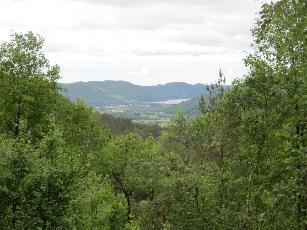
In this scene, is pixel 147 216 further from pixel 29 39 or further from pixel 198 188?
pixel 29 39

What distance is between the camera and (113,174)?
60.5 m

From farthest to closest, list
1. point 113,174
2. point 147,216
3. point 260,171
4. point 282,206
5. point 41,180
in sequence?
point 113,174
point 147,216
point 260,171
point 41,180
point 282,206

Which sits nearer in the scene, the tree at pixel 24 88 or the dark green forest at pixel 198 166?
the dark green forest at pixel 198 166

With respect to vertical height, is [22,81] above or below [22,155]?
above

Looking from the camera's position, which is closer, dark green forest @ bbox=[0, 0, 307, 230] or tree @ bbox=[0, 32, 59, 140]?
dark green forest @ bbox=[0, 0, 307, 230]

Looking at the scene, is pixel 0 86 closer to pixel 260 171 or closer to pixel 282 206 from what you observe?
pixel 260 171

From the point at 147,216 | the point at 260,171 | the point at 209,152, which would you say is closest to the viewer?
the point at 260,171

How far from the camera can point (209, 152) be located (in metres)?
52.2

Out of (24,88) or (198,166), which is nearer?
(198,166)

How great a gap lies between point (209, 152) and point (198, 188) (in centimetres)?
2227

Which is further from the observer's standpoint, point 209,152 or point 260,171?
point 209,152

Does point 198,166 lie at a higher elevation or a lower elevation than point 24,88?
lower

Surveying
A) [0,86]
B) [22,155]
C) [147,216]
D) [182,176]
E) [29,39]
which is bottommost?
[147,216]

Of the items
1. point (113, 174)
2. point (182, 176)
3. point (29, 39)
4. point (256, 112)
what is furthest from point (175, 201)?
point (113, 174)
